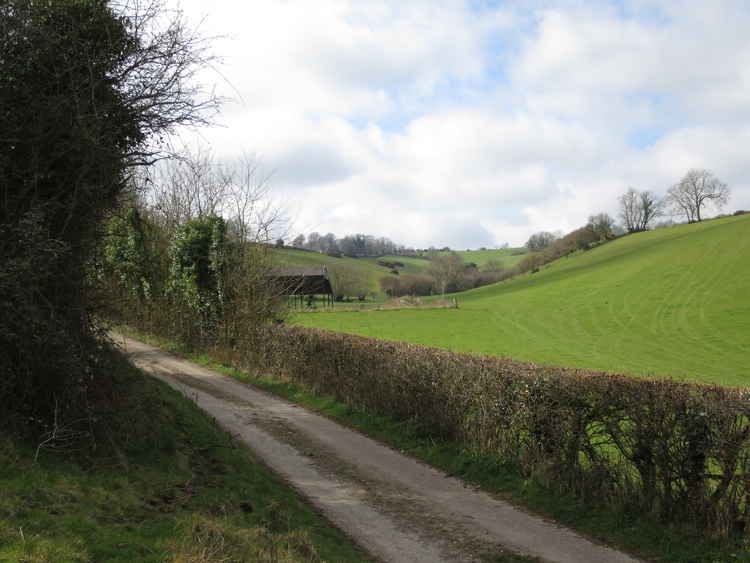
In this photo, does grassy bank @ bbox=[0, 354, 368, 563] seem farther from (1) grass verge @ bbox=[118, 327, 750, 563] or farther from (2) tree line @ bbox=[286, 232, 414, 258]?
(2) tree line @ bbox=[286, 232, 414, 258]

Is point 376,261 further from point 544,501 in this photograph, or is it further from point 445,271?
point 544,501

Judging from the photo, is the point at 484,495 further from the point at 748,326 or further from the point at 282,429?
the point at 748,326

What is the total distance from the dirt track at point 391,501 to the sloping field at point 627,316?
1704cm

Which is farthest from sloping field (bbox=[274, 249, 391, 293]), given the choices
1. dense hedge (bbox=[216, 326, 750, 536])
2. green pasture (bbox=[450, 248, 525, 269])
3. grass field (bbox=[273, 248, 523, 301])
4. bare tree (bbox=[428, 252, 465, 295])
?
dense hedge (bbox=[216, 326, 750, 536])

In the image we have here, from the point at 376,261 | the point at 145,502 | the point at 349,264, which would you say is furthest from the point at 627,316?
the point at 376,261

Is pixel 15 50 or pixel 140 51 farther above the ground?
pixel 140 51

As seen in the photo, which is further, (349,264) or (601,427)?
(349,264)

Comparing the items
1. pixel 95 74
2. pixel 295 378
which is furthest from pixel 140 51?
pixel 295 378

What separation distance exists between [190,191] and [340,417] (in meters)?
22.0

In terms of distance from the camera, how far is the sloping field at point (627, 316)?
35.0 metres

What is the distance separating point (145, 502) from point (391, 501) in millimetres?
3666

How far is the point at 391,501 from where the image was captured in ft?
26.8

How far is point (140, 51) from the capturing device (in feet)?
25.9

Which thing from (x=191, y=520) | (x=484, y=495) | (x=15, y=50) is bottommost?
(x=484, y=495)
